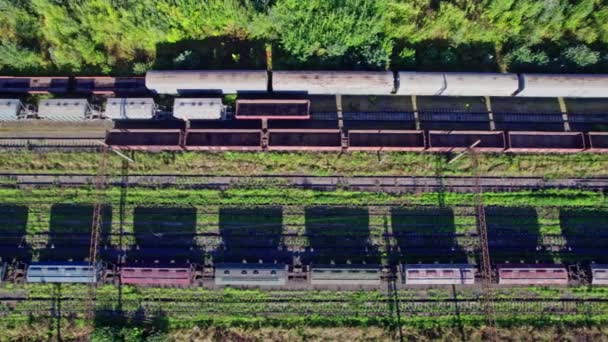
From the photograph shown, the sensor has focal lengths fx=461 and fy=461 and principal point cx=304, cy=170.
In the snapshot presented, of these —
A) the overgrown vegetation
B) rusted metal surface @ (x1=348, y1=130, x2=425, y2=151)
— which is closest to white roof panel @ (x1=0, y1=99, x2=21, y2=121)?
the overgrown vegetation

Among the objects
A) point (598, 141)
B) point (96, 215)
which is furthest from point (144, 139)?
point (598, 141)

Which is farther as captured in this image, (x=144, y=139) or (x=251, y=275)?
(x=144, y=139)

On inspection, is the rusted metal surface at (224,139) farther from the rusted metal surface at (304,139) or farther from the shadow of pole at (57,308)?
the shadow of pole at (57,308)

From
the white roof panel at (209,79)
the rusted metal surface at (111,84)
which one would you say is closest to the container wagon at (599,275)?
the white roof panel at (209,79)

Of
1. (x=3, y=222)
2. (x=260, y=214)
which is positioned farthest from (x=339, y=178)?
(x=3, y=222)

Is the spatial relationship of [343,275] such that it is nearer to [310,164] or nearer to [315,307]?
[315,307]

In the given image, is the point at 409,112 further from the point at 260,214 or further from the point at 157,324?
the point at 157,324
